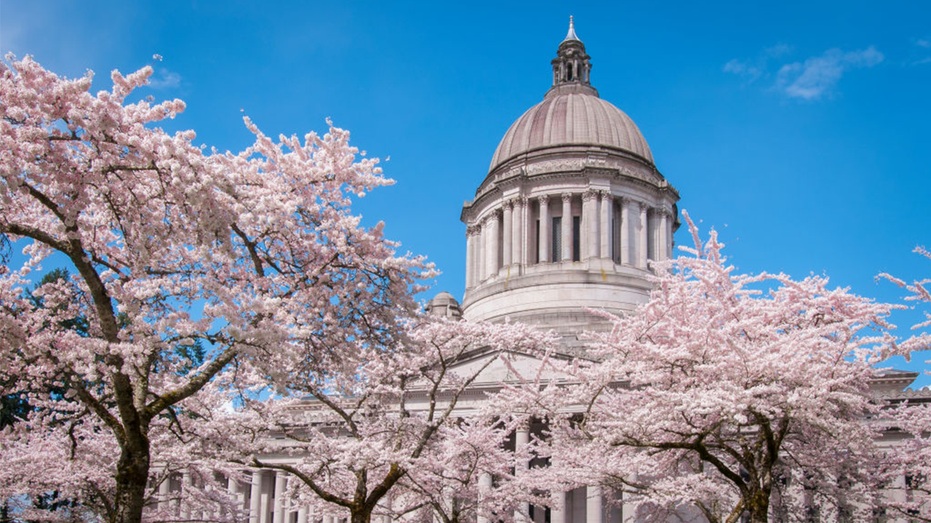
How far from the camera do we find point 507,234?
190 ft

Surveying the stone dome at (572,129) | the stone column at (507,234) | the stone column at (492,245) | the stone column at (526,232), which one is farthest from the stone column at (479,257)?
the stone dome at (572,129)

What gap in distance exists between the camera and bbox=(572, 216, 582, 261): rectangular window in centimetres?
5634

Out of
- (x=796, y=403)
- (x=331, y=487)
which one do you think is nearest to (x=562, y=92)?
(x=331, y=487)

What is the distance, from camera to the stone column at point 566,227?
183 feet

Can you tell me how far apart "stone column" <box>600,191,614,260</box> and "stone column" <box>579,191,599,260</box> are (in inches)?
16.8

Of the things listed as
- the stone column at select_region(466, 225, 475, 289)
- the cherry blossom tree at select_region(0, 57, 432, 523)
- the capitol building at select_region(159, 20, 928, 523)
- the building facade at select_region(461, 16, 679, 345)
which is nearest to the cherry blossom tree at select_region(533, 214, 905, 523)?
the cherry blossom tree at select_region(0, 57, 432, 523)

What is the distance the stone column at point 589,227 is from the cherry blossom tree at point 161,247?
3939cm

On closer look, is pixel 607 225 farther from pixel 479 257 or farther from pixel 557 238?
pixel 479 257

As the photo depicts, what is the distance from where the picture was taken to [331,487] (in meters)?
25.9

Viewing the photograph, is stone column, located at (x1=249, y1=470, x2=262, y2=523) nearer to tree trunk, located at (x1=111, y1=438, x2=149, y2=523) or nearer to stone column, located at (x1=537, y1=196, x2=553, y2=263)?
stone column, located at (x1=537, y1=196, x2=553, y2=263)

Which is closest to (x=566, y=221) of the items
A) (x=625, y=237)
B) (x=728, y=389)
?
(x=625, y=237)

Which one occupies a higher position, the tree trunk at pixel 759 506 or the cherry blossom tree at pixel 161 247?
the cherry blossom tree at pixel 161 247

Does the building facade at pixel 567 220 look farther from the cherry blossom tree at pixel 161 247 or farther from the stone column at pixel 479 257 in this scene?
the cherry blossom tree at pixel 161 247

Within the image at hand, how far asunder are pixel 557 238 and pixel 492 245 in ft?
14.1
